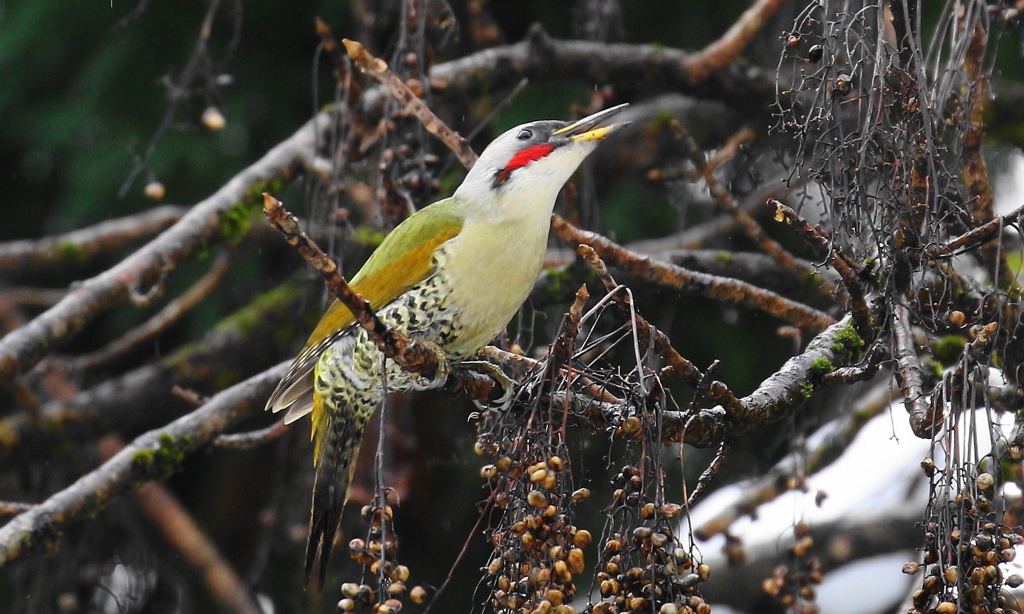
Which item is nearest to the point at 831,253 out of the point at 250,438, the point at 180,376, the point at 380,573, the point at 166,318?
the point at 380,573

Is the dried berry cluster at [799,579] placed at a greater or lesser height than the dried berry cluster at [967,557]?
greater

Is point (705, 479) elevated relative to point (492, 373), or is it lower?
lower

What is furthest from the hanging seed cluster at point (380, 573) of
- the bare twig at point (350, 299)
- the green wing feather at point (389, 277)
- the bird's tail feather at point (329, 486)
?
the green wing feather at point (389, 277)

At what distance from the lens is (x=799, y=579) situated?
132 inches

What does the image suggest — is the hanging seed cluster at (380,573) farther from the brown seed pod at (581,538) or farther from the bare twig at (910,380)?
the bare twig at (910,380)

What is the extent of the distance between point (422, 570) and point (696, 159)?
2.63 metres

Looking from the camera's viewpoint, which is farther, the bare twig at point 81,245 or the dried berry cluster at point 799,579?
the bare twig at point 81,245

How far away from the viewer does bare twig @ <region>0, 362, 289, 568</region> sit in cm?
327

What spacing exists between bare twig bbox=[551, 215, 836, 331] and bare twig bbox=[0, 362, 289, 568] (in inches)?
43.4

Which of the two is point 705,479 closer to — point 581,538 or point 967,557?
point 581,538

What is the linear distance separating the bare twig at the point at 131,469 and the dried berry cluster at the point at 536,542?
72.1 inches

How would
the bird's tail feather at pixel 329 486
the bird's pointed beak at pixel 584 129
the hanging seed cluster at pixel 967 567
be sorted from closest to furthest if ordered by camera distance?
the hanging seed cluster at pixel 967 567, the bird's tail feather at pixel 329 486, the bird's pointed beak at pixel 584 129

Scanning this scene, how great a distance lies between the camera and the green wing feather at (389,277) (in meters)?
3.10

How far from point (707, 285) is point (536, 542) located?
177 centimetres
